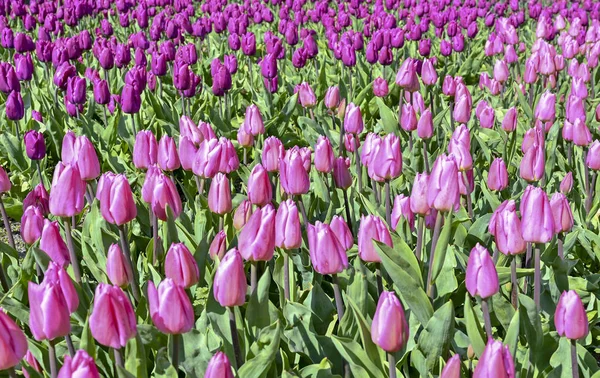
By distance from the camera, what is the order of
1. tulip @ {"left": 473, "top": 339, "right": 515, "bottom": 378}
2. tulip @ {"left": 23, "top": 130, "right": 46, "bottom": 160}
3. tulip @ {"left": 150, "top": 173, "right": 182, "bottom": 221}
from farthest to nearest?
1. tulip @ {"left": 23, "top": 130, "right": 46, "bottom": 160}
2. tulip @ {"left": 150, "top": 173, "right": 182, "bottom": 221}
3. tulip @ {"left": 473, "top": 339, "right": 515, "bottom": 378}

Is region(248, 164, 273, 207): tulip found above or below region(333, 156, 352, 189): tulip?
above

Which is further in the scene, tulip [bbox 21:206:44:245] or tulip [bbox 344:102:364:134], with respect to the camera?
tulip [bbox 344:102:364:134]

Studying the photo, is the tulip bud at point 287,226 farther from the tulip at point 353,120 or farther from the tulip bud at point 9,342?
the tulip at point 353,120

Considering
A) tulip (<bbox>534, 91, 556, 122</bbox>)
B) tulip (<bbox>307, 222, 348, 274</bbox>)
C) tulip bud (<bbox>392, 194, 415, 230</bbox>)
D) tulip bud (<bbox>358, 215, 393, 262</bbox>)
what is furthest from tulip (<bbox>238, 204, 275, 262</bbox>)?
tulip (<bbox>534, 91, 556, 122</bbox>)

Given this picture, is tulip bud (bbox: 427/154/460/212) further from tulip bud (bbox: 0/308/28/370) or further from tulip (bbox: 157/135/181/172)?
tulip bud (bbox: 0/308/28/370)

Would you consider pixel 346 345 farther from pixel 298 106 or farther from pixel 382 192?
pixel 298 106

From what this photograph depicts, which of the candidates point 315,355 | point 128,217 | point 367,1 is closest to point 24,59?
point 128,217

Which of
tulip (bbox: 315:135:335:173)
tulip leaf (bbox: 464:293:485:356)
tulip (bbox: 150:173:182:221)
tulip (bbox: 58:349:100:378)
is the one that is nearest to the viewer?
tulip (bbox: 58:349:100:378)

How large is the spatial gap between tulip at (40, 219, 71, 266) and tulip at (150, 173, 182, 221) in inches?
11.7

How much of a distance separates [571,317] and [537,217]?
30cm

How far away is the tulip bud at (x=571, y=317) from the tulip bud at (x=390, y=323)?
39 centimetres

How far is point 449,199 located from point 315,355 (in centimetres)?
58

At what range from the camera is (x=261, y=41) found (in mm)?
7797

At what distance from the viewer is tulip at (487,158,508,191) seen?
2.76m
